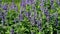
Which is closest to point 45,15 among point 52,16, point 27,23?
point 52,16

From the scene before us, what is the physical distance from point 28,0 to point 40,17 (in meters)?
0.51

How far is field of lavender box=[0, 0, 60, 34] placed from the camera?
3154 mm

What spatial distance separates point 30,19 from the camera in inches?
126

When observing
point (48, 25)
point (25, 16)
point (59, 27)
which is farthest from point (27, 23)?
point (59, 27)

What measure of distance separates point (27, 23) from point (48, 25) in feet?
1.16

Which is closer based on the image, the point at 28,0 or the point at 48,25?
the point at 48,25

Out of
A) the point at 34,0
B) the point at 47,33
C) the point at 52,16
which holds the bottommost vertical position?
the point at 47,33

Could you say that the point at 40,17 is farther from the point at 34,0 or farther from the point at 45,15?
the point at 34,0

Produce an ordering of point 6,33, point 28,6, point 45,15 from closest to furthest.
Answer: point 6,33 < point 45,15 < point 28,6

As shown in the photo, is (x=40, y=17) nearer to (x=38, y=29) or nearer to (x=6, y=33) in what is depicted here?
(x=38, y=29)

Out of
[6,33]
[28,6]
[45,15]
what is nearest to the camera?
[6,33]

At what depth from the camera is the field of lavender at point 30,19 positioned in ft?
10.3

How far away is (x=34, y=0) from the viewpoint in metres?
3.64

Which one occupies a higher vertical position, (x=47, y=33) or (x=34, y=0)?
(x=34, y=0)
